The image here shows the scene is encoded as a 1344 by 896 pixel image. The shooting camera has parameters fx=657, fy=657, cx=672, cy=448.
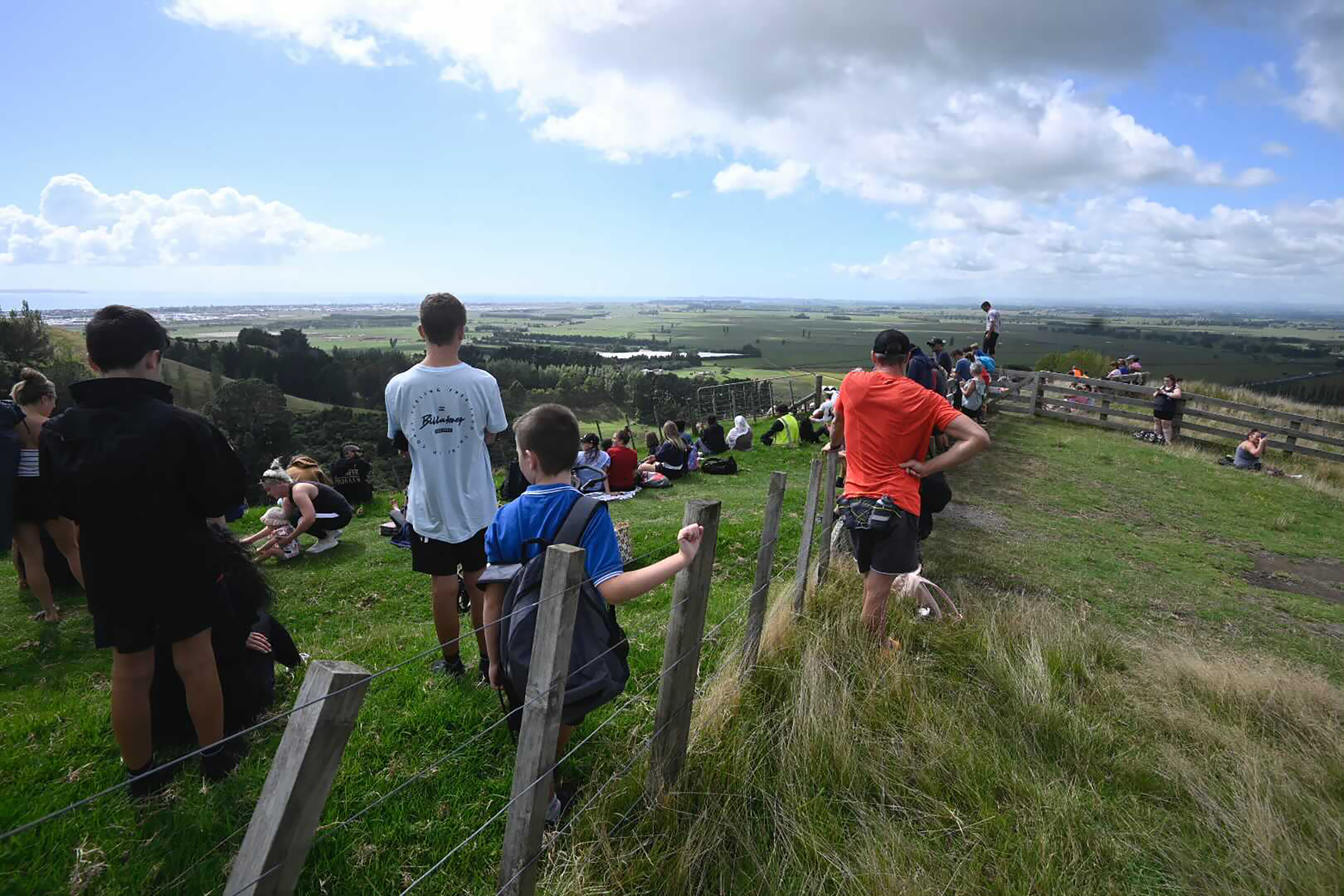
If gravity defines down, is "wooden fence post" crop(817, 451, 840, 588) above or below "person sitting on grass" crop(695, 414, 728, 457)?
above

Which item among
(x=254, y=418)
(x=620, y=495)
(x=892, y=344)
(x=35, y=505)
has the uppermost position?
(x=892, y=344)

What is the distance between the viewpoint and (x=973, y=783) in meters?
2.85

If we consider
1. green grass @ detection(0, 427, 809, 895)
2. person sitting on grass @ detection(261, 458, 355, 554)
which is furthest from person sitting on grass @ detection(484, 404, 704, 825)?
person sitting on grass @ detection(261, 458, 355, 554)

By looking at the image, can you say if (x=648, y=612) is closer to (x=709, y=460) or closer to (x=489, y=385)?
(x=489, y=385)

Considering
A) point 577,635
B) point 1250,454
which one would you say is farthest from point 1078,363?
point 577,635

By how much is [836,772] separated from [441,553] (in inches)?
86.5

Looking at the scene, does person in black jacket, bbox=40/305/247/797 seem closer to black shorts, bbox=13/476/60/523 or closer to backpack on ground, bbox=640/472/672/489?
black shorts, bbox=13/476/60/523

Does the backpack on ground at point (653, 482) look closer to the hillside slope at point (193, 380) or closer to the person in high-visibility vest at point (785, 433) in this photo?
the person in high-visibility vest at point (785, 433)

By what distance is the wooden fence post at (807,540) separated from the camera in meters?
3.92

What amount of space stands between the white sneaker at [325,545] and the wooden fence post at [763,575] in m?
5.95

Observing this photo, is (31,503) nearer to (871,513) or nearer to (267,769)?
(267,769)

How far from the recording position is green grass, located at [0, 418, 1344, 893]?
239cm

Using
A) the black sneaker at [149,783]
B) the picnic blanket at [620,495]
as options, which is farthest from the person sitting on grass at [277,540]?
the black sneaker at [149,783]

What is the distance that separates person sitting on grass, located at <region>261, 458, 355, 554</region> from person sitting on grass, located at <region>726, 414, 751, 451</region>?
8.61m
